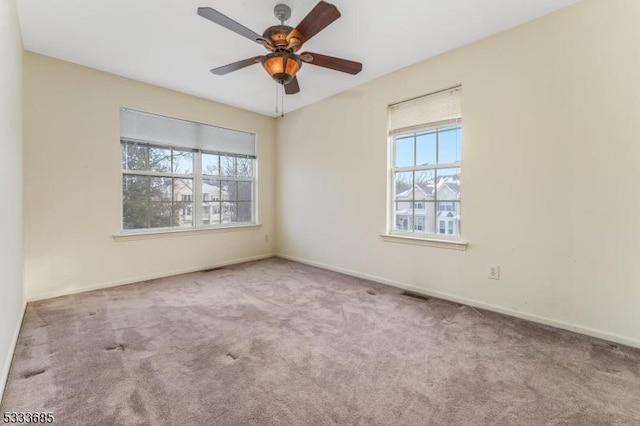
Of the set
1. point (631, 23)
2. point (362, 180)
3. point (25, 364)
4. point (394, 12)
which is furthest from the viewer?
point (362, 180)

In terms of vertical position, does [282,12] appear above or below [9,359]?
above

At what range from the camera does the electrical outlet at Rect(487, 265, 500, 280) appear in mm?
2672

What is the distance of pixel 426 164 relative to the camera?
320 cm

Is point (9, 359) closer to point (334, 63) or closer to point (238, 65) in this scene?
point (238, 65)

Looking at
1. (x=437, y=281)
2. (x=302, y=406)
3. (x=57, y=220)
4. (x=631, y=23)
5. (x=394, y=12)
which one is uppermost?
(x=394, y=12)

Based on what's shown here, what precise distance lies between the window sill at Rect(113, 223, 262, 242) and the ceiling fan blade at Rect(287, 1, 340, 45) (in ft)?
9.75

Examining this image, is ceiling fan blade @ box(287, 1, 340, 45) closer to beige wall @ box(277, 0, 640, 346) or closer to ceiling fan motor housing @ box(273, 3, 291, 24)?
ceiling fan motor housing @ box(273, 3, 291, 24)

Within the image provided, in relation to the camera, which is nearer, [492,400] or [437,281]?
[492,400]

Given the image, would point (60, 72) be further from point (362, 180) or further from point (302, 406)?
point (302, 406)

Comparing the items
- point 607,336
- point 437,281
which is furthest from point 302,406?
point 607,336

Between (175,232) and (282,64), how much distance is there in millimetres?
2807

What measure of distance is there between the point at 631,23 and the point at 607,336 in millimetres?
2264

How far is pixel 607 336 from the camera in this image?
214 cm

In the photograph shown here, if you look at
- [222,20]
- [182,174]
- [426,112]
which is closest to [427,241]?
[426,112]
